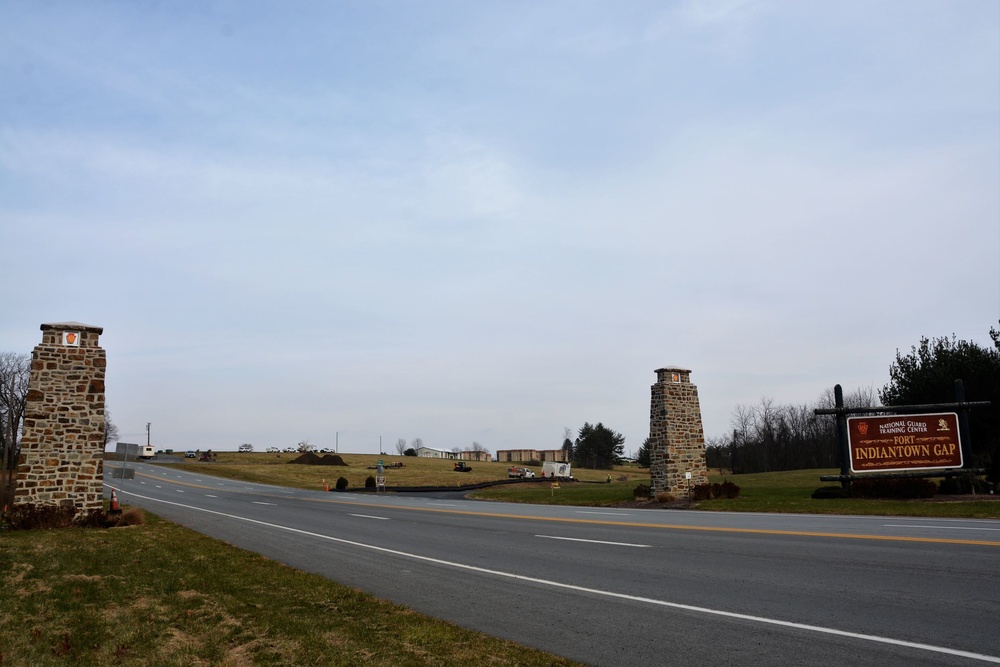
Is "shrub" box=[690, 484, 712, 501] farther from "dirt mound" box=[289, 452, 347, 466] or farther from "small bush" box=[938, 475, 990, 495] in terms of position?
"dirt mound" box=[289, 452, 347, 466]

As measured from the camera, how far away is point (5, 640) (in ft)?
26.9

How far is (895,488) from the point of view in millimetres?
28000

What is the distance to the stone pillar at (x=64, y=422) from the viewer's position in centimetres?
2103

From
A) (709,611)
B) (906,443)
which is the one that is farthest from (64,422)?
(906,443)

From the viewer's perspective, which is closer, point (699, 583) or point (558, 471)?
point (699, 583)

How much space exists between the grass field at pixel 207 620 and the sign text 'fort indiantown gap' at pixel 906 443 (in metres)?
25.3

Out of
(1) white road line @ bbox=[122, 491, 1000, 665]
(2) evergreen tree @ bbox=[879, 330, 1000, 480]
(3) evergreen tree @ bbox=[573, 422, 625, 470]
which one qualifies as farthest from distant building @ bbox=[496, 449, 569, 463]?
(1) white road line @ bbox=[122, 491, 1000, 665]

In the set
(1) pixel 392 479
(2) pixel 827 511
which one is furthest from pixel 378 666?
(1) pixel 392 479

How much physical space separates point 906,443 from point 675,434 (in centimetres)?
920

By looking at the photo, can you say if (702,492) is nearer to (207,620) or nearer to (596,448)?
(207,620)

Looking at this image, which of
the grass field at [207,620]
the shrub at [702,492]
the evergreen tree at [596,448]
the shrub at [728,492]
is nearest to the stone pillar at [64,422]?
the grass field at [207,620]

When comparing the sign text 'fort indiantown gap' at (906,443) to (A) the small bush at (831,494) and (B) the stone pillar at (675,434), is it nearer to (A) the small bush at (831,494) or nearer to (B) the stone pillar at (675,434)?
(A) the small bush at (831,494)

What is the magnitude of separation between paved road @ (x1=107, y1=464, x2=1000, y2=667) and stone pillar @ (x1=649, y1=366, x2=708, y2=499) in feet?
37.8

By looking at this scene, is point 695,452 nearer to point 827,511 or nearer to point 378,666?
point 827,511
